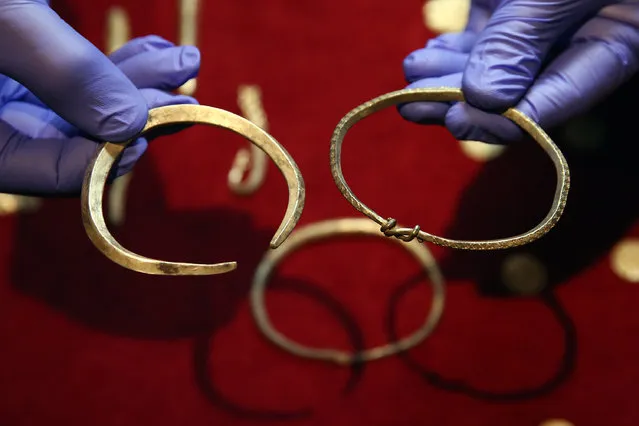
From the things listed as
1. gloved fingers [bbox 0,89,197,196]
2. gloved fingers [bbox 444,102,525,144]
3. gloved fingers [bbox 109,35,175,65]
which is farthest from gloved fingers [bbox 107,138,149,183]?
gloved fingers [bbox 444,102,525,144]

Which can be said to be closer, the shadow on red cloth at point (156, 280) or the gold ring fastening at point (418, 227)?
the gold ring fastening at point (418, 227)

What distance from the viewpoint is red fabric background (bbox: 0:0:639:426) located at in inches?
35.4

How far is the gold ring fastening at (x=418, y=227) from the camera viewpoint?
577mm

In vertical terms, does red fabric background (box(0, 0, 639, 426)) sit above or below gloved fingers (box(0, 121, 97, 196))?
below

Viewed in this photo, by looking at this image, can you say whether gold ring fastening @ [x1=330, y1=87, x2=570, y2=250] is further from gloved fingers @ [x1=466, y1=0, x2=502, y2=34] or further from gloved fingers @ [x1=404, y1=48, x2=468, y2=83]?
gloved fingers @ [x1=466, y1=0, x2=502, y2=34]

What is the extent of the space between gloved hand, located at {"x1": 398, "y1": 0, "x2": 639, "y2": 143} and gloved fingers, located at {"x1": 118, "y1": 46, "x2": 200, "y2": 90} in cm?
24

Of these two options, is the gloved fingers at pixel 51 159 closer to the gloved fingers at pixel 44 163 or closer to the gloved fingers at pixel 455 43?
the gloved fingers at pixel 44 163

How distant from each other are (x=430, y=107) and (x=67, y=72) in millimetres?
376

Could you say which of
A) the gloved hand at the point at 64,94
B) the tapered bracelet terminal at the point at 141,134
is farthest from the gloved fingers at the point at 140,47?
the tapered bracelet terminal at the point at 141,134

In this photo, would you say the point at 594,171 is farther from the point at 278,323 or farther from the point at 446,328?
the point at 278,323

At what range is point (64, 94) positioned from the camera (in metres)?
0.63

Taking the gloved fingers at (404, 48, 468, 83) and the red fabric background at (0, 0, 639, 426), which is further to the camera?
the red fabric background at (0, 0, 639, 426)

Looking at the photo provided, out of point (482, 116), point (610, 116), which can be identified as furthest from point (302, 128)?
point (610, 116)

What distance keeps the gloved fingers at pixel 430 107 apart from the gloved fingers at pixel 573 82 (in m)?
0.02
